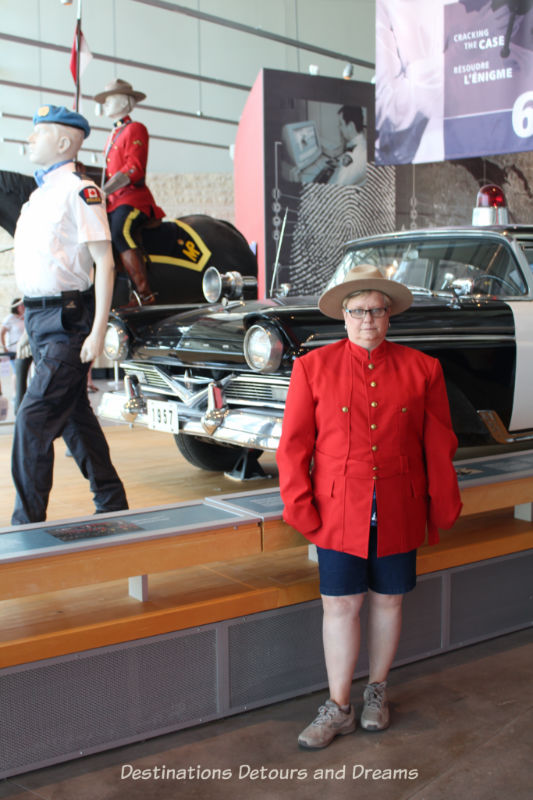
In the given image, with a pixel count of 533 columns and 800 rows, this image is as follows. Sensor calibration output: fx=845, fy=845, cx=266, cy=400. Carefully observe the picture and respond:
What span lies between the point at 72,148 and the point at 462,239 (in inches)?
72.6

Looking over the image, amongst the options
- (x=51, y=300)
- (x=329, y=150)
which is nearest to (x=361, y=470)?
(x=51, y=300)

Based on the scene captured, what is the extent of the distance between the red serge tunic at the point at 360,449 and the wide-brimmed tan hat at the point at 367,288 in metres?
0.16

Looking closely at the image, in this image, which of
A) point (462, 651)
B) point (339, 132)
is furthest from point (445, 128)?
point (462, 651)

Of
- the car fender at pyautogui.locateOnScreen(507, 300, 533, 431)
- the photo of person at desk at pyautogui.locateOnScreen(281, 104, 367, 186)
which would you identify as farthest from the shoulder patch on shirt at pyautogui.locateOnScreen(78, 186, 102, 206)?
the photo of person at desk at pyautogui.locateOnScreen(281, 104, 367, 186)

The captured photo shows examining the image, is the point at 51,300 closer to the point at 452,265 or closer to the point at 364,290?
the point at 364,290

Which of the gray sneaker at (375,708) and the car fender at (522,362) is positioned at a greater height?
the car fender at (522,362)

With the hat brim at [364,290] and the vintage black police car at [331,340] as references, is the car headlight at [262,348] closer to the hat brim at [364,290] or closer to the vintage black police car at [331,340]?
the vintage black police car at [331,340]

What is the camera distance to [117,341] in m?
4.29

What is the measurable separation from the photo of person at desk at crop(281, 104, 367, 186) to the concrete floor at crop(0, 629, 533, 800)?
671 centimetres

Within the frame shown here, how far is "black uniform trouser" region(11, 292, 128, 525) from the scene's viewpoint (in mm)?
3158

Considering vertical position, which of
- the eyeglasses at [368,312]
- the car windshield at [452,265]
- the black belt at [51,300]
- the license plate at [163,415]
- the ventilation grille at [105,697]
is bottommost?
the ventilation grille at [105,697]

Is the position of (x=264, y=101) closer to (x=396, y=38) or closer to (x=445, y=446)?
(x=396, y=38)

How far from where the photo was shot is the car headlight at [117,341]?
14.0ft

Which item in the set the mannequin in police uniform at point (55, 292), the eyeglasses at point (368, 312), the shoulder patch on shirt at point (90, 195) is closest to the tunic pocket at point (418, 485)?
the eyeglasses at point (368, 312)
